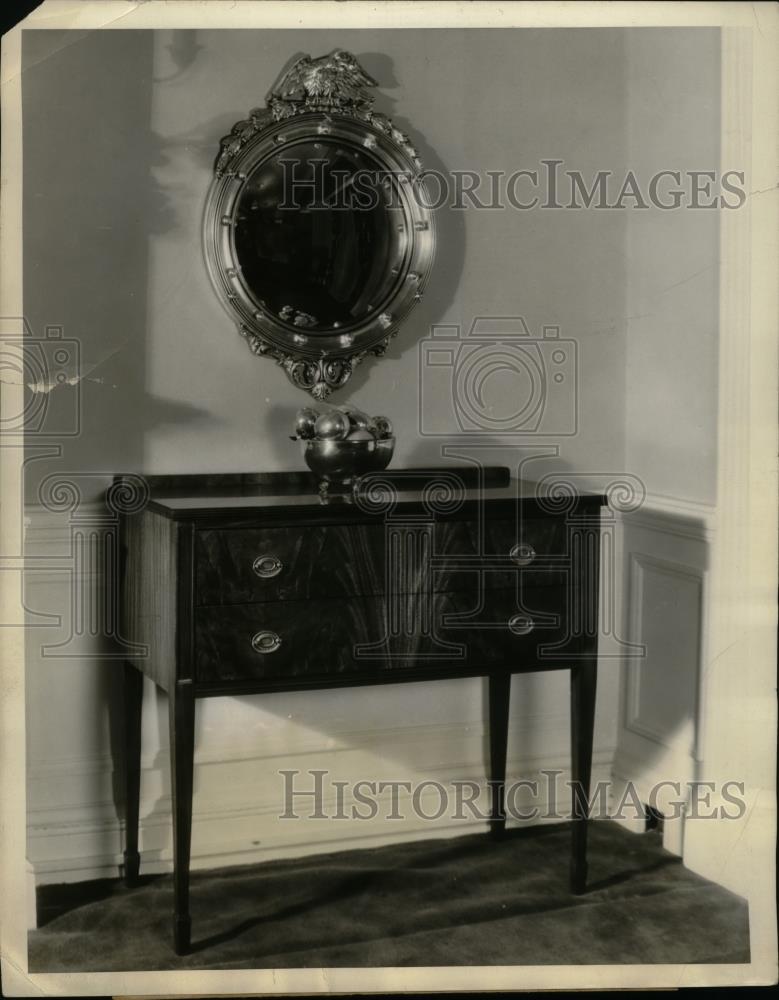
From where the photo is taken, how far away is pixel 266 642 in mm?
2475

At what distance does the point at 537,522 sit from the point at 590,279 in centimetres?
82

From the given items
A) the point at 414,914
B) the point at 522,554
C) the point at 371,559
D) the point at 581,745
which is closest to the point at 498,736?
the point at 581,745

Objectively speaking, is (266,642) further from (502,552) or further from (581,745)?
(581,745)

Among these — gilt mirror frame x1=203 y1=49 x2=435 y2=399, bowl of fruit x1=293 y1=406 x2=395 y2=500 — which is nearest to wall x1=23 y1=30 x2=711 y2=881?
gilt mirror frame x1=203 y1=49 x2=435 y2=399

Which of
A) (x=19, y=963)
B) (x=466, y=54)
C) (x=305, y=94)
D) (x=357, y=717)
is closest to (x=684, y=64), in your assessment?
(x=466, y=54)

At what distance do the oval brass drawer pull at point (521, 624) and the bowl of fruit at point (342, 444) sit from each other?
0.47 meters

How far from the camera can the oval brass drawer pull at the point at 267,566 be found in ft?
8.07

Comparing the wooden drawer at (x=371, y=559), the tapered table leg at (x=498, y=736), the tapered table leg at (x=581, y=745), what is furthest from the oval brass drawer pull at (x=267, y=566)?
the tapered table leg at (x=498, y=736)

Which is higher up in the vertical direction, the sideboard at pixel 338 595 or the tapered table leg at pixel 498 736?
the sideboard at pixel 338 595

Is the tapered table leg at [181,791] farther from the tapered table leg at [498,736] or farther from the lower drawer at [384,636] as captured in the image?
the tapered table leg at [498,736]

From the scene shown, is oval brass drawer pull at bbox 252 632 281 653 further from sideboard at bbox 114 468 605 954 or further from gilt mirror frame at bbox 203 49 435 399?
gilt mirror frame at bbox 203 49 435 399

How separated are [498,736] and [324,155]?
1539 mm

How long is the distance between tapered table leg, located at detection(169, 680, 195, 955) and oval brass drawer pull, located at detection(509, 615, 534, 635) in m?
0.72

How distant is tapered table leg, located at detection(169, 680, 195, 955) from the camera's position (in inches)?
95.9
